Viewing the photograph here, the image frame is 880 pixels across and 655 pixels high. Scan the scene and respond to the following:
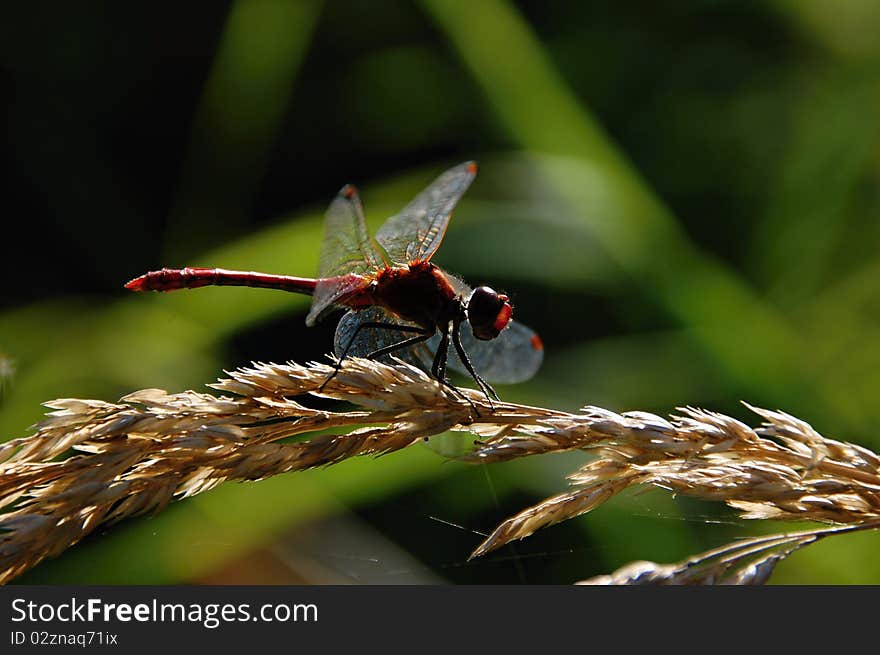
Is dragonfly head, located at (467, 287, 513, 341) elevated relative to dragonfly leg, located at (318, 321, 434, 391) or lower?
elevated

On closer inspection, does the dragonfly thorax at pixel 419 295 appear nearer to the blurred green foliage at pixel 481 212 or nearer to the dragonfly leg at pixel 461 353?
the dragonfly leg at pixel 461 353

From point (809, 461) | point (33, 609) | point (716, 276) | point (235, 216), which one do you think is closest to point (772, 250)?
point (716, 276)

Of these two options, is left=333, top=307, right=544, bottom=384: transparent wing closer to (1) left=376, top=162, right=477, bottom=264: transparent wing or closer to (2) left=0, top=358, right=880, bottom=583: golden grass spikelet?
(1) left=376, top=162, right=477, bottom=264: transparent wing

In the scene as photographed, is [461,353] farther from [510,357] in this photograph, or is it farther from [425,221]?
[425,221]

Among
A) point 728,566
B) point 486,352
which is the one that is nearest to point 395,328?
point 486,352

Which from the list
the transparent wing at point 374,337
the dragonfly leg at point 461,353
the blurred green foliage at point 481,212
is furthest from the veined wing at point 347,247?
the blurred green foliage at point 481,212

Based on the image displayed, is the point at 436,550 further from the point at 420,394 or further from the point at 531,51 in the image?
the point at 531,51

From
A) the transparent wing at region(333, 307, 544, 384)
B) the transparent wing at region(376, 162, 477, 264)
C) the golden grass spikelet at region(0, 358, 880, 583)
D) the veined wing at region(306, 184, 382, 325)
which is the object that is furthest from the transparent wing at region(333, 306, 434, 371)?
the golden grass spikelet at region(0, 358, 880, 583)

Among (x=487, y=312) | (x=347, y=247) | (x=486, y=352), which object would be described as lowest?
(x=486, y=352)
